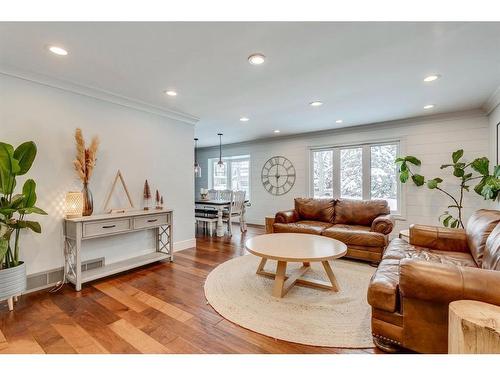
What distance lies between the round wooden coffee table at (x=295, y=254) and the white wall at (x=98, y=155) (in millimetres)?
1857

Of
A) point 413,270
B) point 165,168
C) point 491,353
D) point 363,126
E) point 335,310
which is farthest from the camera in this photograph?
point 363,126

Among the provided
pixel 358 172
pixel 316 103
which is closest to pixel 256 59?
pixel 316 103

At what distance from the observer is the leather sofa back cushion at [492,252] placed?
170 centimetres

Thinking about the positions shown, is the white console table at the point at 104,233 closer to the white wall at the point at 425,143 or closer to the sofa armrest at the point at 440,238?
the sofa armrest at the point at 440,238

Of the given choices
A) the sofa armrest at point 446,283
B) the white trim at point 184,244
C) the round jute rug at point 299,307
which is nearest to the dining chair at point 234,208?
the white trim at point 184,244

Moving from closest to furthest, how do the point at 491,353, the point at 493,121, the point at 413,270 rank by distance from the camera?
the point at 491,353
the point at 413,270
the point at 493,121

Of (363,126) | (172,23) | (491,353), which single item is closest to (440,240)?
(491,353)

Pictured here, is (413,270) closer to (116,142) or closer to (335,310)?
(335,310)

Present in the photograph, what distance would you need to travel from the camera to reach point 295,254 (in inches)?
91.6

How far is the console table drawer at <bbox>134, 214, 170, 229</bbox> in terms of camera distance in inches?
121

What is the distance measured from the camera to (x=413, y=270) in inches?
56.6

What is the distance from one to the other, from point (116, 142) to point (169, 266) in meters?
1.84

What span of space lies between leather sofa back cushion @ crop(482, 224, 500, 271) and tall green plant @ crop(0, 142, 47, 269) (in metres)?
3.66

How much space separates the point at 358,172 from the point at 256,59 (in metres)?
3.76
